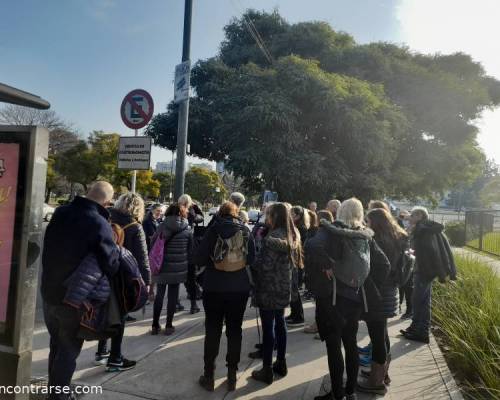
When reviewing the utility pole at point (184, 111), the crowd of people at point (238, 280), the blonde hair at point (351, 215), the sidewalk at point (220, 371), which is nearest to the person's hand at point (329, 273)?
the crowd of people at point (238, 280)

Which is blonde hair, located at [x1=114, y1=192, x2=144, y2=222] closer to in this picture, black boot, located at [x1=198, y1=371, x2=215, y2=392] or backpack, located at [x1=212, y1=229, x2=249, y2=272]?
backpack, located at [x1=212, y1=229, x2=249, y2=272]

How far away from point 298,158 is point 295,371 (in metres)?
11.4

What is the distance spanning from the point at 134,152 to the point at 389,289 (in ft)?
13.6

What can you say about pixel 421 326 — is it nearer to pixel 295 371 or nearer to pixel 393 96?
pixel 295 371

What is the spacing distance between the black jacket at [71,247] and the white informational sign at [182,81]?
16.9 ft

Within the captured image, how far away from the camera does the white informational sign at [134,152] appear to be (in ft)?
18.5

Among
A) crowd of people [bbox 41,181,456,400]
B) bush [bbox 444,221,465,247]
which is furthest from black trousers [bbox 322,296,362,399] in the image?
bush [bbox 444,221,465,247]

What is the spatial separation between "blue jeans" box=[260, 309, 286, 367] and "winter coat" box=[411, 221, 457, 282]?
246 centimetres

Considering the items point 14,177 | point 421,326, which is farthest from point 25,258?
point 421,326

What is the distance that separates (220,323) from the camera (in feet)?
11.4

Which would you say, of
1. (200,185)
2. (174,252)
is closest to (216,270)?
(174,252)

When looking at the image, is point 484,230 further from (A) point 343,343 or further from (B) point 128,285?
(B) point 128,285

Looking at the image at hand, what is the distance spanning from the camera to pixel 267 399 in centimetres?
329

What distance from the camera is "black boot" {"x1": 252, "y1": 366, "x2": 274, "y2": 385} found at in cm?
359
